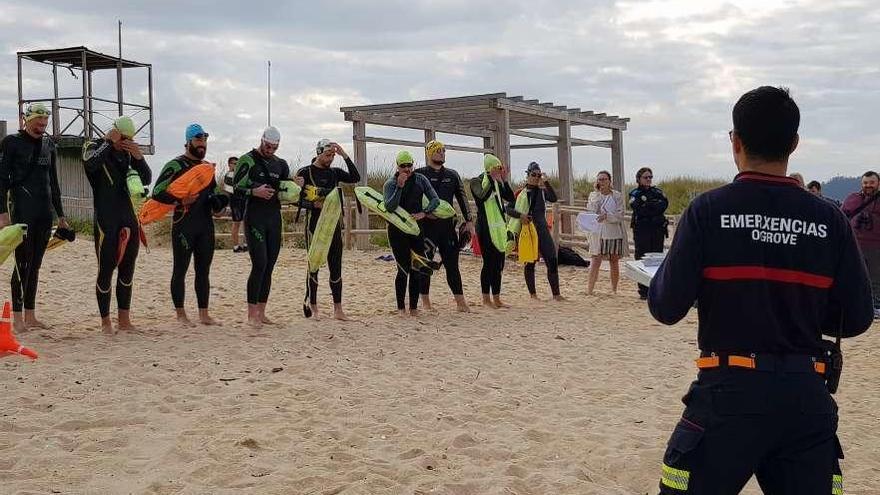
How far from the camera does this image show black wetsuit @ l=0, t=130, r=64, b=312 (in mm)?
7180

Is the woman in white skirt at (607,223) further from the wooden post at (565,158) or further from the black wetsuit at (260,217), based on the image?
the wooden post at (565,158)

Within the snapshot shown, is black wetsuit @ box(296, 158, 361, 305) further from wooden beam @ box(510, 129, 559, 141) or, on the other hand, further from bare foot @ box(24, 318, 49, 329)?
wooden beam @ box(510, 129, 559, 141)

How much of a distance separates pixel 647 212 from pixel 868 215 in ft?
7.97

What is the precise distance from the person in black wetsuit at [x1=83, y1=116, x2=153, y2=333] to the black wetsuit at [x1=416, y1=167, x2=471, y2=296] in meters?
2.96

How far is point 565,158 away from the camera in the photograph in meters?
18.8

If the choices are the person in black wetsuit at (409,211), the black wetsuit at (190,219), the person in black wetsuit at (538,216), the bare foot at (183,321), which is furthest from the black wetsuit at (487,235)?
the bare foot at (183,321)

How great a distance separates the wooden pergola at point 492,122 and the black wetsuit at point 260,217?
782 cm

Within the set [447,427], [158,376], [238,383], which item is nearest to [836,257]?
[447,427]

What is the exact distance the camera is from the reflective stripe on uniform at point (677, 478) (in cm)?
233

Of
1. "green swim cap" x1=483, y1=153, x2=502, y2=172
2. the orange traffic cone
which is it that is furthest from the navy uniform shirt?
"green swim cap" x1=483, y1=153, x2=502, y2=172

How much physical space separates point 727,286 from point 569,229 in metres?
15.5

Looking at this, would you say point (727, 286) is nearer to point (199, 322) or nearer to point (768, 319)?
point (768, 319)

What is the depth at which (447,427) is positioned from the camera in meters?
5.14

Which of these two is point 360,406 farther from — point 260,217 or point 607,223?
point 607,223
